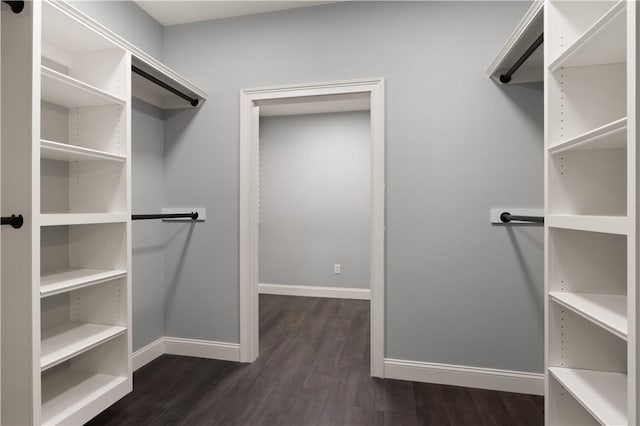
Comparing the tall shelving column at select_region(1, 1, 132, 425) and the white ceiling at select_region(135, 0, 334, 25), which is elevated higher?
the white ceiling at select_region(135, 0, 334, 25)

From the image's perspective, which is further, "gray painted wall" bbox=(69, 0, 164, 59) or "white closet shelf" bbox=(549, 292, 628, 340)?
"gray painted wall" bbox=(69, 0, 164, 59)

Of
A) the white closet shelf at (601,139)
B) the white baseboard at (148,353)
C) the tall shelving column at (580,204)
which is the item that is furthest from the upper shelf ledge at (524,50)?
the white baseboard at (148,353)

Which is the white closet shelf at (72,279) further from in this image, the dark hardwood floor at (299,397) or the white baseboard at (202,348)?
the white baseboard at (202,348)

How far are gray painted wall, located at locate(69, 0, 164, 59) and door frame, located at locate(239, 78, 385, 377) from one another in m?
0.81

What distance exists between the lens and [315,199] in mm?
4332

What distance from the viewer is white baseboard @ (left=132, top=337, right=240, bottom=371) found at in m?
2.40

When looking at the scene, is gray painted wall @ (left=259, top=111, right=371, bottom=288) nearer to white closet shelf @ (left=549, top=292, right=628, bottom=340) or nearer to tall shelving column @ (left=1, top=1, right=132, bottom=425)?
tall shelving column @ (left=1, top=1, right=132, bottom=425)

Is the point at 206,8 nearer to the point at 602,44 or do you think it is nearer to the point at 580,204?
the point at 602,44

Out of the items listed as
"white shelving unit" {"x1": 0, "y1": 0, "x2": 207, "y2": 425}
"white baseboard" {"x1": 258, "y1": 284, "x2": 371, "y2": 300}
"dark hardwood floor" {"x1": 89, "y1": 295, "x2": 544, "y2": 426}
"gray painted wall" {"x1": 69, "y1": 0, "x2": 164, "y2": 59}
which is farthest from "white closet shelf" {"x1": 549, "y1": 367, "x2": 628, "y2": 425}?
"gray painted wall" {"x1": 69, "y1": 0, "x2": 164, "y2": 59}

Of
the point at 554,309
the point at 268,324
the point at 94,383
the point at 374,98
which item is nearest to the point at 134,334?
the point at 94,383

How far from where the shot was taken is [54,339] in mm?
1539

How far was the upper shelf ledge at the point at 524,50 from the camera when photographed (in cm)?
142

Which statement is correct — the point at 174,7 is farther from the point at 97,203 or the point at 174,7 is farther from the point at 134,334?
the point at 134,334

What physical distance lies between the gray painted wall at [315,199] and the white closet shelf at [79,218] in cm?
278
